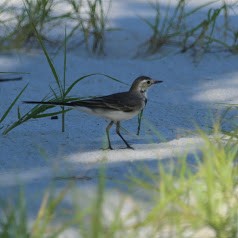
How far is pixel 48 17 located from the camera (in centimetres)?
666

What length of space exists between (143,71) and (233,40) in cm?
93

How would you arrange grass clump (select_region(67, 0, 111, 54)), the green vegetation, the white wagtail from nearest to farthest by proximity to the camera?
1. the green vegetation
2. the white wagtail
3. grass clump (select_region(67, 0, 111, 54))

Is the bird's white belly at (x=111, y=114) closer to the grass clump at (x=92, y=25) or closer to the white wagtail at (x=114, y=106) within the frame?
the white wagtail at (x=114, y=106)

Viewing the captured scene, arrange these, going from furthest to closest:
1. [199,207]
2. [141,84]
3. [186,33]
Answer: [186,33]
[141,84]
[199,207]

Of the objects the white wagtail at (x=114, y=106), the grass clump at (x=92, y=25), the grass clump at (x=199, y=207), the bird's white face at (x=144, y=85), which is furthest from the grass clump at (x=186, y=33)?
the grass clump at (x=199, y=207)

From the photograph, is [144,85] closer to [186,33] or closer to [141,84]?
[141,84]

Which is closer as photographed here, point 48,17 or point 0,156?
point 0,156

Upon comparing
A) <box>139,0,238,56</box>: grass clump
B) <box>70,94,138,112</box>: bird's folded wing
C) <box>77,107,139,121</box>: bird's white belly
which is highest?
<box>139,0,238,56</box>: grass clump

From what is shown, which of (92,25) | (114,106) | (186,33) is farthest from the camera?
(92,25)

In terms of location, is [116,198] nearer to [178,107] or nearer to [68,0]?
[178,107]

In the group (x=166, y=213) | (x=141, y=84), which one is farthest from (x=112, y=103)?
(x=166, y=213)

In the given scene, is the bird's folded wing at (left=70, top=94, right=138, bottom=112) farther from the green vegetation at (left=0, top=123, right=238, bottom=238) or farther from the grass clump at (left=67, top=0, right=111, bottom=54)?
the grass clump at (left=67, top=0, right=111, bottom=54)

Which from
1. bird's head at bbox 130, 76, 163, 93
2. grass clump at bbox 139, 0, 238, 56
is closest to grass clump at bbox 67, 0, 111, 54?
grass clump at bbox 139, 0, 238, 56

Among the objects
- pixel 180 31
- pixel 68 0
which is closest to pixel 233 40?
pixel 180 31
